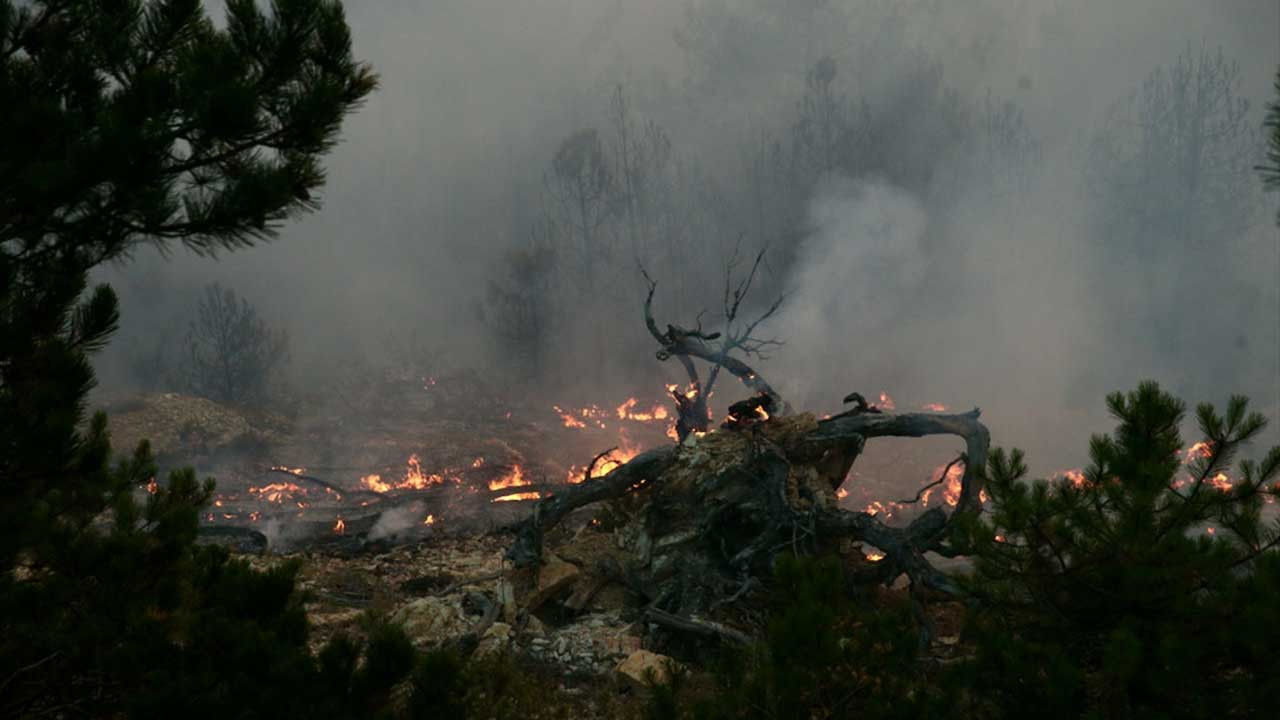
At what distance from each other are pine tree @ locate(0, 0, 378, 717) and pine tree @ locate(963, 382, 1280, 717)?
3653mm

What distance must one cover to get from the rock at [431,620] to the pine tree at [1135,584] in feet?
17.5

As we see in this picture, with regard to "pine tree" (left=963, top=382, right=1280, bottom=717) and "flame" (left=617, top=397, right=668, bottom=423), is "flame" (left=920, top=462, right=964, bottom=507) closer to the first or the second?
"flame" (left=617, top=397, right=668, bottom=423)

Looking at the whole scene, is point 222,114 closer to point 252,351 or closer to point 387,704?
point 387,704

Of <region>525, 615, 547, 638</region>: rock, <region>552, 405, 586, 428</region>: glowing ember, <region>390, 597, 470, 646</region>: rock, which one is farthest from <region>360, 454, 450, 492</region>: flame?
<region>525, 615, 547, 638</region>: rock

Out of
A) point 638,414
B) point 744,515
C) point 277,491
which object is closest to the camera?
point 744,515

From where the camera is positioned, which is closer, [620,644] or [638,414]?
[620,644]

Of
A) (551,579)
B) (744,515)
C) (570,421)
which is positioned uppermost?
(570,421)

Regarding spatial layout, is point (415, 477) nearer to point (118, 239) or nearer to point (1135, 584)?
point (118, 239)

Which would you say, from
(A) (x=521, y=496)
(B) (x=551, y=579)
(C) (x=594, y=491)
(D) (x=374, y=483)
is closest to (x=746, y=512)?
(C) (x=594, y=491)

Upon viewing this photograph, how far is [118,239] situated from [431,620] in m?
4.82

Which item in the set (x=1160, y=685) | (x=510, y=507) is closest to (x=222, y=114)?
(x=1160, y=685)

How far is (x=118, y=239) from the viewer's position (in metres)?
4.62

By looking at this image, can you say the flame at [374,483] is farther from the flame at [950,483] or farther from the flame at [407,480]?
the flame at [950,483]

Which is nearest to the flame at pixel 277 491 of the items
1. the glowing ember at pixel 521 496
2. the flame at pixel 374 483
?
the flame at pixel 374 483
